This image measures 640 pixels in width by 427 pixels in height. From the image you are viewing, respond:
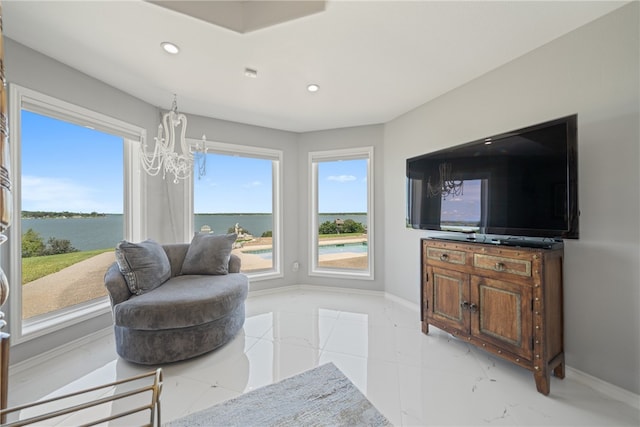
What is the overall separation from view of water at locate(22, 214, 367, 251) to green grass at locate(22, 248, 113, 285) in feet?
0.26

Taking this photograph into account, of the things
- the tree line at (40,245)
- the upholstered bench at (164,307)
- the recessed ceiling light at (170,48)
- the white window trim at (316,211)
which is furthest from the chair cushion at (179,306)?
the recessed ceiling light at (170,48)

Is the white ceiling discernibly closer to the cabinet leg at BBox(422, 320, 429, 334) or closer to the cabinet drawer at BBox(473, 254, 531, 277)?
the cabinet drawer at BBox(473, 254, 531, 277)

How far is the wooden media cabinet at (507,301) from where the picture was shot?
170cm

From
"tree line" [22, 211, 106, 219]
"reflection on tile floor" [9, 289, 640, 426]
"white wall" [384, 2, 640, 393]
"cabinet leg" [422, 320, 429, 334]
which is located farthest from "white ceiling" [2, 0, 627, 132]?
"reflection on tile floor" [9, 289, 640, 426]

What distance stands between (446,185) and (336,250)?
201 centimetres

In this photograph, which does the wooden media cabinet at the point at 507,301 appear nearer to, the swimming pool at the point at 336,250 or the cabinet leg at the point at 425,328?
the cabinet leg at the point at 425,328

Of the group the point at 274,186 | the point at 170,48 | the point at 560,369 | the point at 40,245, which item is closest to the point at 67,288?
the point at 40,245

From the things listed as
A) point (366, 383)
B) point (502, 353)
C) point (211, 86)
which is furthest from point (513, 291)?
point (211, 86)

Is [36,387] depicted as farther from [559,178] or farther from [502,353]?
[559,178]

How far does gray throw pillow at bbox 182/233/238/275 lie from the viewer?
8.90ft

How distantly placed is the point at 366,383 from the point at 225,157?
311 cm

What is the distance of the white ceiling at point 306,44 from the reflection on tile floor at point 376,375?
7.89 feet

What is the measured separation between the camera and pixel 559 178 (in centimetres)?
170

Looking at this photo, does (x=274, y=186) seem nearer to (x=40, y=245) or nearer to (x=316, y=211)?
(x=316, y=211)
